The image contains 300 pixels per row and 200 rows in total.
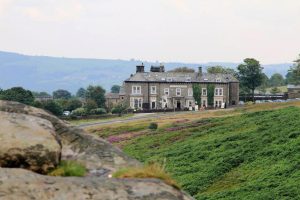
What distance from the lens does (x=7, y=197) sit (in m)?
6.54

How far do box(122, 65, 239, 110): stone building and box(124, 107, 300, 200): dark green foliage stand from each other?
58.1 m

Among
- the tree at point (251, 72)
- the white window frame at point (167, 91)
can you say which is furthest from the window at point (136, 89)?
the tree at point (251, 72)

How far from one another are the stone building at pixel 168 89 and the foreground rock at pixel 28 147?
11885 centimetres

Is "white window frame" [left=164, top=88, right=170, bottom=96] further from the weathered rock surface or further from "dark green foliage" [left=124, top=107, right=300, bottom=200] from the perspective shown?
the weathered rock surface

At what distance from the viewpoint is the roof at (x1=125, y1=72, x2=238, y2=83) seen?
129m

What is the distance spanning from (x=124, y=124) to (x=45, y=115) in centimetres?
8319

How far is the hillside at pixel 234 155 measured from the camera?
3656cm

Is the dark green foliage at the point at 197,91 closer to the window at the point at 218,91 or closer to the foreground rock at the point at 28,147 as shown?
the window at the point at 218,91

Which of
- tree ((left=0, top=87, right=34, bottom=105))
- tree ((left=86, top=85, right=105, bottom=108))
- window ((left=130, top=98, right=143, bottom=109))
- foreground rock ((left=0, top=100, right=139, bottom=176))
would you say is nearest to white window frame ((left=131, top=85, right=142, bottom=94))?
window ((left=130, top=98, right=143, bottom=109))

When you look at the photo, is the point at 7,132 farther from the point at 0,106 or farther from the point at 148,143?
the point at 148,143

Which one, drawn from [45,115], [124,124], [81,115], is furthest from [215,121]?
[45,115]

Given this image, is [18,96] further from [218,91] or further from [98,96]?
[98,96]

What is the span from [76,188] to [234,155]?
136 feet

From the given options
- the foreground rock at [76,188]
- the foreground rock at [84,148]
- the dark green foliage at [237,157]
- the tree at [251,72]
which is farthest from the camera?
the tree at [251,72]
